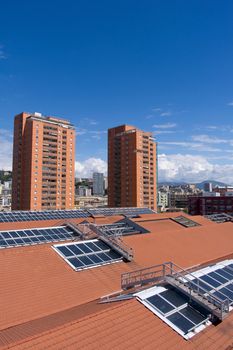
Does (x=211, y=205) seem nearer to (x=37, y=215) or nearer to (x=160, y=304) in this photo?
(x=37, y=215)

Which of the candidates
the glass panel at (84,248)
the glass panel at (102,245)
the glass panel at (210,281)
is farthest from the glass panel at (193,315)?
the glass panel at (102,245)

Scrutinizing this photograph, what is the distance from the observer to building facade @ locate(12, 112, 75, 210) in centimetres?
8325

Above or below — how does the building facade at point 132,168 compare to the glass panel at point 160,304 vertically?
above

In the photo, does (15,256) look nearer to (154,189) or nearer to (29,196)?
(29,196)

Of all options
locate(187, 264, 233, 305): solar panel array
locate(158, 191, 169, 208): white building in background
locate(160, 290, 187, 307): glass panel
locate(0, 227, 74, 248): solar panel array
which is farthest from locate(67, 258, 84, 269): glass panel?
locate(158, 191, 169, 208): white building in background

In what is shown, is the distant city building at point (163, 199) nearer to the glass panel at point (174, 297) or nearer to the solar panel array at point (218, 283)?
the solar panel array at point (218, 283)

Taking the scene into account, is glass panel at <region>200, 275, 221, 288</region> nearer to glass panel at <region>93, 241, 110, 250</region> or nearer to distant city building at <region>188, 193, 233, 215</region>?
glass panel at <region>93, 241, 110, 250</region>

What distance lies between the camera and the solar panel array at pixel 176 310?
10.2 metres

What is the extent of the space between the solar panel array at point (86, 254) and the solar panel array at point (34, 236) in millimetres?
4110

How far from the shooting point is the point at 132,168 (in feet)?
330

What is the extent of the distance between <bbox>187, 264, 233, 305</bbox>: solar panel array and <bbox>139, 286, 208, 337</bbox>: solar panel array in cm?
94

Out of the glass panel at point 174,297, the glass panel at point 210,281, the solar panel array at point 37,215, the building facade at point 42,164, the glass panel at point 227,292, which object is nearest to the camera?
the glass panel at point 174,297

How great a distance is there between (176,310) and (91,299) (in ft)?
23.0

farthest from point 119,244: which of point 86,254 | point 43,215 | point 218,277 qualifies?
point 43,215
